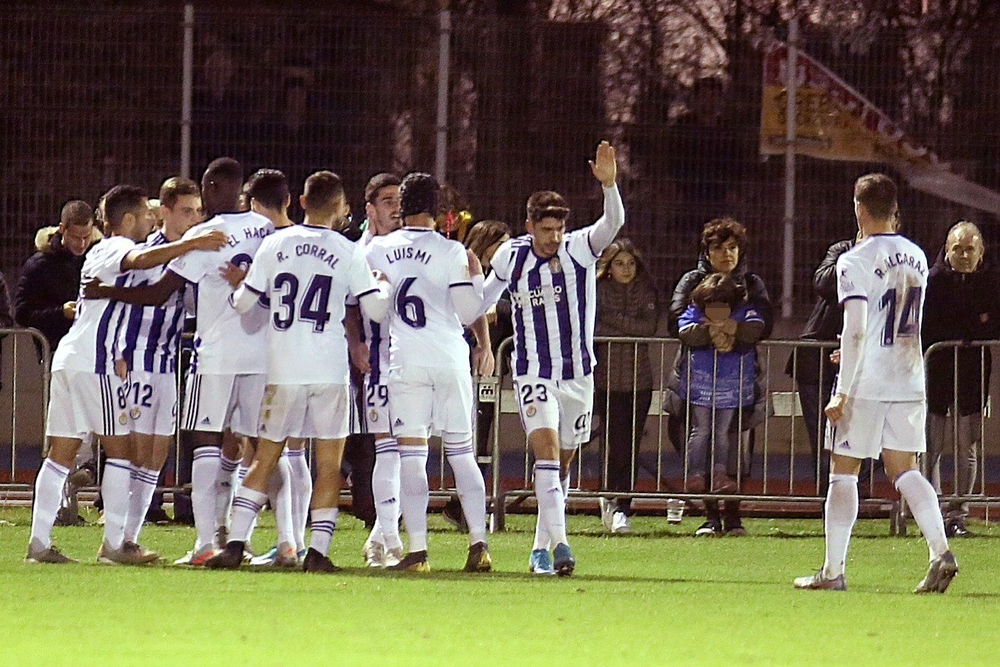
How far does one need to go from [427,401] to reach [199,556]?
4.40 ft

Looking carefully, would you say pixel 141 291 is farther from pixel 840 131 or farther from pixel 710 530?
pixel 840 131

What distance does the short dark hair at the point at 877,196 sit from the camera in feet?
29.7

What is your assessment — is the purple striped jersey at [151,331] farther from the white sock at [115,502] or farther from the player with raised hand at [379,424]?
the player with raised hand at [379,424]

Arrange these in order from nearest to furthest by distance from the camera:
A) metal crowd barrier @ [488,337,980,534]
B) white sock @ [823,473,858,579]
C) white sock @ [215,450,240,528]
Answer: white sock @ [823,473,858,579] < white sock @ [215,450,240,528] < metal crowd barrier @ [488,337,980,534]

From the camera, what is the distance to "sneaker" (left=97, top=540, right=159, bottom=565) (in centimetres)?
984

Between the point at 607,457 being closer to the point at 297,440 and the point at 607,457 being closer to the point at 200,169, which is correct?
the point at 297,440

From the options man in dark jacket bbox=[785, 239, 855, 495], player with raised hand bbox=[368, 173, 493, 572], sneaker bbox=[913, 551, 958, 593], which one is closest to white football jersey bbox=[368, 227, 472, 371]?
player with raised hand bbox=[368, 173, 493, 572]

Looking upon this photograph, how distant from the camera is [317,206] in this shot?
9539 mm

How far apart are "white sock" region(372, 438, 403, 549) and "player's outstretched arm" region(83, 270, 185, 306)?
1256 mm

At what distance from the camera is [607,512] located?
12.7 meters

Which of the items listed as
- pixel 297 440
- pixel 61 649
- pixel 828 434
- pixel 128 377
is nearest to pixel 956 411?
pixel 828 434

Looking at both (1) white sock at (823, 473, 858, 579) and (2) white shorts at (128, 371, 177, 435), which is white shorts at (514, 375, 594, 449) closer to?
(1) white sock at (823, 473, 858, 579)

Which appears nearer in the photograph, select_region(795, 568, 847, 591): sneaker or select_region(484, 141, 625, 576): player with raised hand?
select_region(795, 568, 847, 591): sneaker

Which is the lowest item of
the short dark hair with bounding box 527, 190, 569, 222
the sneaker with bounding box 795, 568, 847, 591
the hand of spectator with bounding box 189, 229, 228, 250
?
the sneaker with bounding box 795, 568, 847, 591
